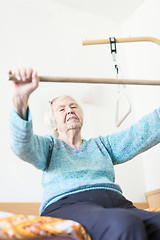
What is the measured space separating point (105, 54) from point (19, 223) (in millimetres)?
1690

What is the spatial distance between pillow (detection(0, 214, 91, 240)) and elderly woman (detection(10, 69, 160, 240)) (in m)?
0.05

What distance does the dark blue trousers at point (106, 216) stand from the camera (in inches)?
32.1

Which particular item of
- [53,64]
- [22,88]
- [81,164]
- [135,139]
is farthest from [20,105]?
[53,64]

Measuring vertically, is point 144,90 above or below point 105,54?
below

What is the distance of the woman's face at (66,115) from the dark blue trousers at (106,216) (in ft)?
1.11

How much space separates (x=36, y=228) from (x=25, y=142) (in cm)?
33

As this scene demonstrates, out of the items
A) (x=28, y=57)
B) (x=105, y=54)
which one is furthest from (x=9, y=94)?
(x=105, y=54)

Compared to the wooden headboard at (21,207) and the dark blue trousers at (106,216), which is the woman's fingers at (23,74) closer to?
the dark blue trousers at (106,216)

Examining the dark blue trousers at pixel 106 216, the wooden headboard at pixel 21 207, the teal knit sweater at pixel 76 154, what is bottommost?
the wooden headboard at pixel 21 207

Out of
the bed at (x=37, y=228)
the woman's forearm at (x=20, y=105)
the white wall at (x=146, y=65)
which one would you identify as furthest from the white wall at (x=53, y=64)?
the bed at (x=37, y=228)

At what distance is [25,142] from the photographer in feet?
3.48

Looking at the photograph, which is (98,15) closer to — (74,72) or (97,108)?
(74,72)

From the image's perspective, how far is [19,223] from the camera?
796 mm

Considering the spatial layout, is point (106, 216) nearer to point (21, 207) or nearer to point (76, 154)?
point (76, 154)
